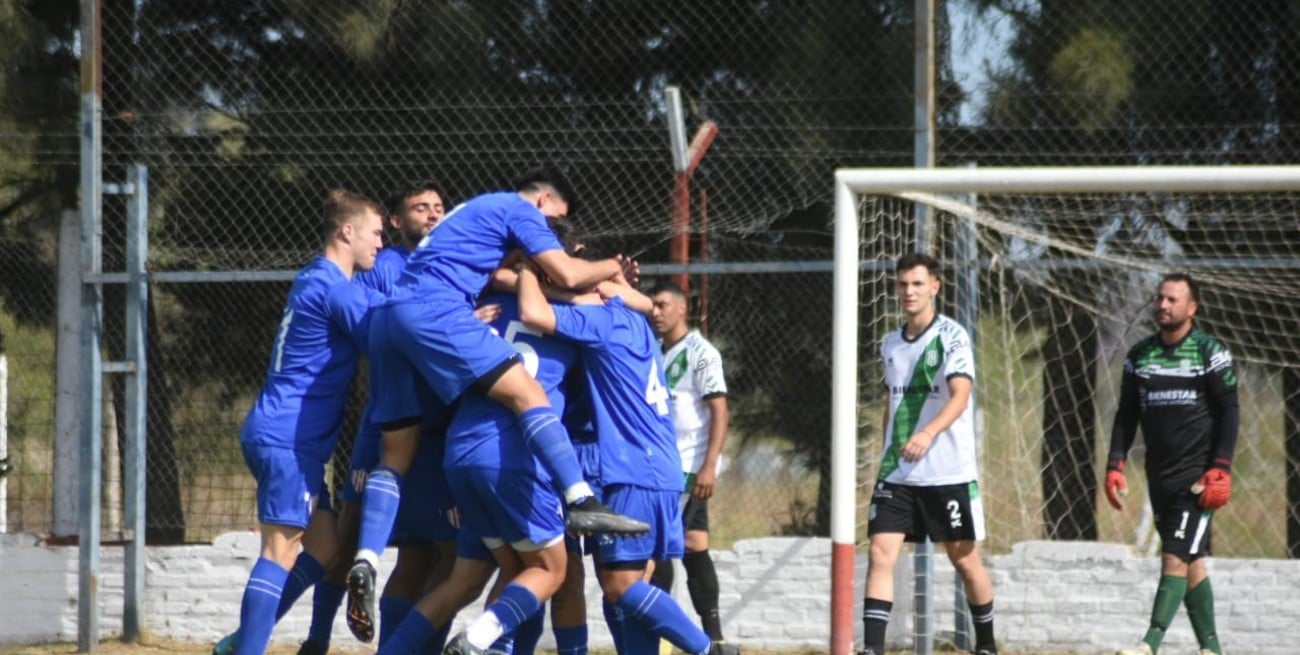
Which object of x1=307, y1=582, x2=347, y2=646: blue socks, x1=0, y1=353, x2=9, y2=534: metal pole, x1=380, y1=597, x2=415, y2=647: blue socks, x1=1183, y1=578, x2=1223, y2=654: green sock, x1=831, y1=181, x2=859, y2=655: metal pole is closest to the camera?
x1=831, y1=181, x2=859, y2=655: metal pole

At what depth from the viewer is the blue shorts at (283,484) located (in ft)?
21.2

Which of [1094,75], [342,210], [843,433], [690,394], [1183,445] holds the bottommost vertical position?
[1183,445]

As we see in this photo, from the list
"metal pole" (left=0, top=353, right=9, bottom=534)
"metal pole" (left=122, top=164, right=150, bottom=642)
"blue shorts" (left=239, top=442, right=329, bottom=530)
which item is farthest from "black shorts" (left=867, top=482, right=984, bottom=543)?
"metal pole" (left=0, top=353, right=9, bottom=534)

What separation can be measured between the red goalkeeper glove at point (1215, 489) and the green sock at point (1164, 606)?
0.38m

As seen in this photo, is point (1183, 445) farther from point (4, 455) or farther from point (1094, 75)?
point (4, 455)

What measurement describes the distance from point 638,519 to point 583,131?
3.85 meters

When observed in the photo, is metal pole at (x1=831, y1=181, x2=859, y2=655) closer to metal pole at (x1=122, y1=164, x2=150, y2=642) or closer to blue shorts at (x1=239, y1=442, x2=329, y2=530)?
blue shorts at (x1=239, y1=442, x2=329, y2=530)

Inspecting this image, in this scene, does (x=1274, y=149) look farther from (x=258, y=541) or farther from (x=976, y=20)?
(x=258, y=541)

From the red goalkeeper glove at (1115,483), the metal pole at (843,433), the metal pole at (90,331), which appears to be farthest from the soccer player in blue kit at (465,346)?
the metal pole at (90,331)

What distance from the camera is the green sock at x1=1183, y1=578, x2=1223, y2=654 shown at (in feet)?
25.9

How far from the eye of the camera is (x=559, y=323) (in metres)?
6.03

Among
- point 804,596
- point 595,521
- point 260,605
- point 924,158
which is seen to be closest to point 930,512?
point 804,596

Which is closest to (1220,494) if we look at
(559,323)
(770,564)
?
(770,564)

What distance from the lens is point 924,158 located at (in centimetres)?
842
